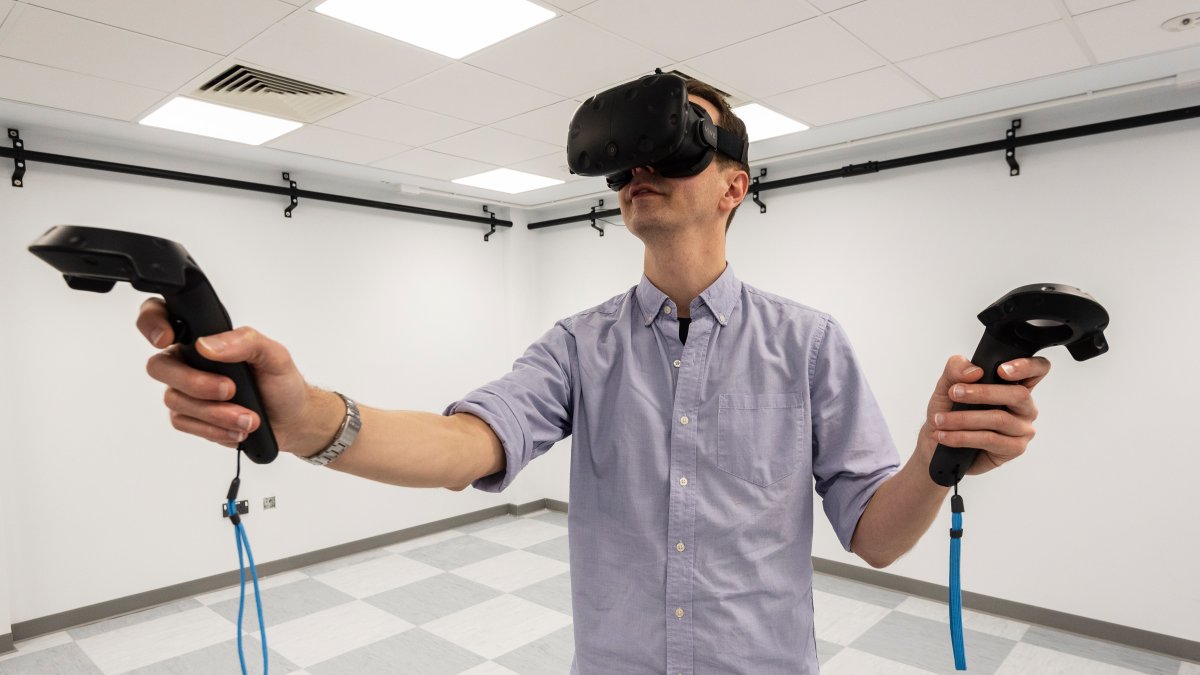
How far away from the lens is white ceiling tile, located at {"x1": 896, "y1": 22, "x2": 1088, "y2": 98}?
2516 mm

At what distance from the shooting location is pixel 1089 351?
0.77 m

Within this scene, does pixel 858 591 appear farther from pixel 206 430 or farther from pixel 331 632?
pixel 206 430

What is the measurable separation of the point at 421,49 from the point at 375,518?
3.55 metres

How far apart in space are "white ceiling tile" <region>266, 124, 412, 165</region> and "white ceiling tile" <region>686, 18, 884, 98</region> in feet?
6.49

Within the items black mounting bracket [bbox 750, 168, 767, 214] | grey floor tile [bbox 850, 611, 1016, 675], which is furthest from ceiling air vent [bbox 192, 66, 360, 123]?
grey floor tile [bbox 850, 611, 1016, 675]

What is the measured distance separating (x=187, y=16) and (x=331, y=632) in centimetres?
289

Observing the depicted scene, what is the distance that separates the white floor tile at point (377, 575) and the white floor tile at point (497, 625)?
665 millimetres

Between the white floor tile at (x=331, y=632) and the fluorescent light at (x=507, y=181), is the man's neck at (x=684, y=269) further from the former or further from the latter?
the fluorescent light at (x=507, y=181)

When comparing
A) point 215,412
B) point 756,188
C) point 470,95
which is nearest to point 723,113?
point 215,412

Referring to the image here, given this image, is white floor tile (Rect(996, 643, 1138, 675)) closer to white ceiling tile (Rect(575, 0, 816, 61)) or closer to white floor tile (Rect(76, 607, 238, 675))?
white ceiling tile (Rect(575, 0, 816, 61))

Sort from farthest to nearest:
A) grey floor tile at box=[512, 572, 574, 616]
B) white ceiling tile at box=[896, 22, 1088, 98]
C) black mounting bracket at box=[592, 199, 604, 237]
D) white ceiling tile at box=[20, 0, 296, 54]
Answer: black mounting bracket at box=[592, 199, 604, 237] < grey floor tile at box=[512, 572, 574, 616] < white ceiling tile at box=[896, 22, 1088, 98] < white ceiling tile at box=[20, 0, 296, 54]

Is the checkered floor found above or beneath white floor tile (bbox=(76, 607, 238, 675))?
beneath

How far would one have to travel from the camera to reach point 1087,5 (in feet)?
7.34

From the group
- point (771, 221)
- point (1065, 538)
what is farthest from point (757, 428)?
point (771, 221)
